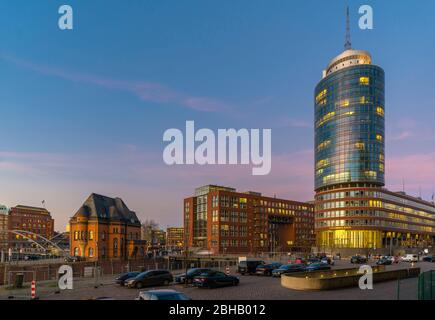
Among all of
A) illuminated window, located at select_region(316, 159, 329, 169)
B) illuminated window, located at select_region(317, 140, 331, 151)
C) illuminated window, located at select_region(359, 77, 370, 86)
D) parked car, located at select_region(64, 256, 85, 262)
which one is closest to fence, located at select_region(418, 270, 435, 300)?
parked car, located at select_region(64, 256, 85, 262)

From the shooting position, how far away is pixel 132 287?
3228 centimetres

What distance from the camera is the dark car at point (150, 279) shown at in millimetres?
32188

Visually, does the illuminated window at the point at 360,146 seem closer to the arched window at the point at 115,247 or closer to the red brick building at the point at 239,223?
the red brick building at the point at 239,223

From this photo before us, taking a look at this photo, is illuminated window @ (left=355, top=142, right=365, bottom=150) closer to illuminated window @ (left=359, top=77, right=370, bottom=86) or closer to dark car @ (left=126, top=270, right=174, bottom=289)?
illuminated window @ (left=359, top=77, right=370, bottom=86)

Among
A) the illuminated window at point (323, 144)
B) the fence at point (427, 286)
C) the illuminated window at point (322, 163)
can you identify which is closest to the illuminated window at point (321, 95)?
the illuminated window at point (323, 144)

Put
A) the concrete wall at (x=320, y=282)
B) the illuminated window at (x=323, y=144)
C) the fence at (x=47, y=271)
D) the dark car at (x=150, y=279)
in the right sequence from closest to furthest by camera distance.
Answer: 1. the concrete wall at (x=320, y=282)
2. the dark car at (x=150, y=279)
3. the fence at (x=47, y=271)
4. the illuminated window at (x=323, y=144)

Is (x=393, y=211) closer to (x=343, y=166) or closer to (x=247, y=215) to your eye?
(x=343, y=166)

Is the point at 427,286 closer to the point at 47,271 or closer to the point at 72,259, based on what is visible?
the point at 47,271

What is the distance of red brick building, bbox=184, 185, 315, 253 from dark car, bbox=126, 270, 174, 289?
113m

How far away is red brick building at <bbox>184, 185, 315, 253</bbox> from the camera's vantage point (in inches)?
6029

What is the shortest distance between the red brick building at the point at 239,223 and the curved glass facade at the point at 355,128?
3581 centimetres

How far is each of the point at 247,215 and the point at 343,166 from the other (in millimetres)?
46926
